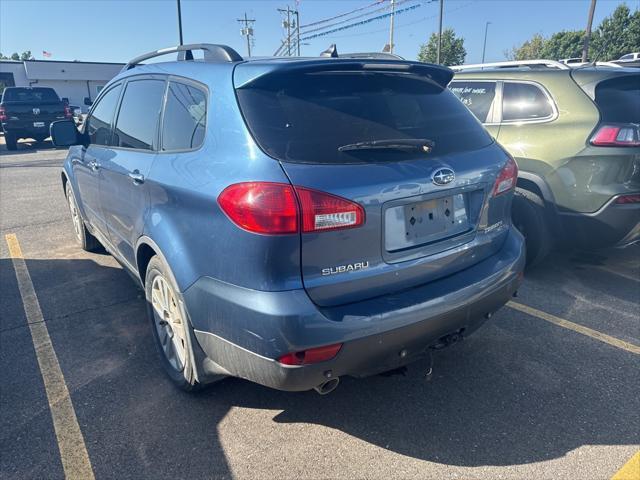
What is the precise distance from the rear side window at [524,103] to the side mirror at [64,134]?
3942mm

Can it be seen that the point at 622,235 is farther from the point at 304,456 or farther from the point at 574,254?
the point at 304,456

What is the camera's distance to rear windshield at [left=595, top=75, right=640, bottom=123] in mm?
3941

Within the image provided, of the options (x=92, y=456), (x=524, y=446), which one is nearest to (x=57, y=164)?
(x=92, y=456)

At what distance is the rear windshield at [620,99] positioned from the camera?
3941 mm

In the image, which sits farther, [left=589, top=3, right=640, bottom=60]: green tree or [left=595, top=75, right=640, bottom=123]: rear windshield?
[left=589, top=3, right=640, bottom=60]: green tree

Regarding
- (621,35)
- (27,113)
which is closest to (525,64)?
(27,113)

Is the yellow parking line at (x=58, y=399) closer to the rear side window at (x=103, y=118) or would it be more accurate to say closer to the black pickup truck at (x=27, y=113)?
the rear side window at (x=103, y=118)

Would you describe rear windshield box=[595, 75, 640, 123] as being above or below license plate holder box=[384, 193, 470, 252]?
above

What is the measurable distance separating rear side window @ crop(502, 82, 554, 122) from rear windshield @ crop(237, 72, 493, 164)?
2131mm

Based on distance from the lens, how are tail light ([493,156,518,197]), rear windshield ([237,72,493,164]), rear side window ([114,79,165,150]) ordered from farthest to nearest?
rear side window ([114,79,165,150]) < tail light ([493,156,518,197]) < rear windshield ([237,72,493,164])

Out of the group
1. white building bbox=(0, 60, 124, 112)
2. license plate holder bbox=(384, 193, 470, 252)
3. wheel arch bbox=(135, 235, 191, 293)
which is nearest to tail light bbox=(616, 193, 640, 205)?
license plate holder bbox=(384, 193, 470, 252)

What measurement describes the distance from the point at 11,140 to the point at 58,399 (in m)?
16.8

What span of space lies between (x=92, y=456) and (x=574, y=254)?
4.81m

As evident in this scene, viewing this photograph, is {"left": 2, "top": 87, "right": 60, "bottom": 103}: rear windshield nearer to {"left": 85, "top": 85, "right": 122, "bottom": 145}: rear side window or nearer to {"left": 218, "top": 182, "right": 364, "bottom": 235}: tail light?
{"left": 85, "top": 85, "right": 122, "bottom": 145}: rear side window
